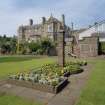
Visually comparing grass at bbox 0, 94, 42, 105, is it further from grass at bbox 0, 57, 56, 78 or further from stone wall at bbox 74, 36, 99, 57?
stone wall at bbox 74, 36, 99, 57

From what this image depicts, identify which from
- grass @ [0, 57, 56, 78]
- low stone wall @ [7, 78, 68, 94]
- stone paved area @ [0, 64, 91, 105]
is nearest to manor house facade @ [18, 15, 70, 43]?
grass @ [0, 57, 56, 78]

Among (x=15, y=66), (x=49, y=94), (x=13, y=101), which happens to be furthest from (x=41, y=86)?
(x=15, y=66)

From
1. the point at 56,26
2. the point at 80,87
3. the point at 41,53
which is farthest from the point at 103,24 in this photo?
the point at 80,87

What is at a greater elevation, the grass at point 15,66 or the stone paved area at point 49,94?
the grass at point 15,66

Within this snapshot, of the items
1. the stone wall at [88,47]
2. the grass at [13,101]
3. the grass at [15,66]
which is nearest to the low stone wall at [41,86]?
the grass at [13,101]

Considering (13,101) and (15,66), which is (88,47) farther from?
(13,101)

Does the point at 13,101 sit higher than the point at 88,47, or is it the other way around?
the point at 88,47

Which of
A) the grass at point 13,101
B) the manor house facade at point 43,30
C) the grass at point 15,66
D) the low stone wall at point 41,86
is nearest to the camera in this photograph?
the grass at point 13,101

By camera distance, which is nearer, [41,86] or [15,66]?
[41,86]

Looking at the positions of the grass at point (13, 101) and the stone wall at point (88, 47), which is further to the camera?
the stone wall at point (88, 47)

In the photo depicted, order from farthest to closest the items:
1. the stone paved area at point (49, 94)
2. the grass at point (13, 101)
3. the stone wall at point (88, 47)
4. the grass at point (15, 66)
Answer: the stone wall at point (88, 47)
the grass at point (15, 66)
the stone paved area at point (49, 94)
the grass at point (13, 101)

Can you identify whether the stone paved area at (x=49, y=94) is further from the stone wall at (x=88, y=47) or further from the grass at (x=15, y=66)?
the stone wall at (x=88, y=47)

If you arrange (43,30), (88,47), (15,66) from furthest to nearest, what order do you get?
(43,30)
(88,47)
(15,66)

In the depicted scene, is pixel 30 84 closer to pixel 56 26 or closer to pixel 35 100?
pixel 35 100
